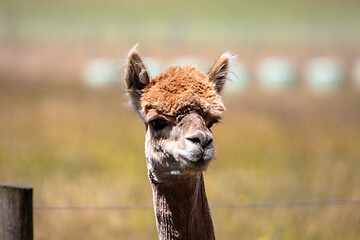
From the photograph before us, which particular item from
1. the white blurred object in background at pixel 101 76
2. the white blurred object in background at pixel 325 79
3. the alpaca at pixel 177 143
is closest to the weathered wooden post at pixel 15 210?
the alpaca at pixel 177 143

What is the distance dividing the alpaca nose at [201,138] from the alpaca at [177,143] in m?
0.08

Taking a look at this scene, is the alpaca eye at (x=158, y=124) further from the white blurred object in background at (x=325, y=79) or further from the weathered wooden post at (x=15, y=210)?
the white blurred object in background at (x=325, y=79)

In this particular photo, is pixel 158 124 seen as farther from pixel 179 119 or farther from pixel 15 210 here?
pixel 15 210

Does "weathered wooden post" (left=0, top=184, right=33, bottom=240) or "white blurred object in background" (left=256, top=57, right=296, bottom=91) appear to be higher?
"white blurred object in background" (left=256, top=57, right=296, bottom=91)

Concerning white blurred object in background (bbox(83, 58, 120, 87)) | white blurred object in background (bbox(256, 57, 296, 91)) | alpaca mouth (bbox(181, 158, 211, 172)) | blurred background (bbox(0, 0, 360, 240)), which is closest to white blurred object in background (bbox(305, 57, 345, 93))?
blurred background (bbox(0, 0, 360, 240))

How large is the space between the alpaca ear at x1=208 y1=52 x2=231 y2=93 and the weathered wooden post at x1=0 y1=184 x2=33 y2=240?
178cm

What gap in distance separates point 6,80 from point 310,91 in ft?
42.6

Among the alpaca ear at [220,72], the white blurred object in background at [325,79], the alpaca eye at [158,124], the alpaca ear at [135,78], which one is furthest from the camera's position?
the white blurred object in background at [325,79]

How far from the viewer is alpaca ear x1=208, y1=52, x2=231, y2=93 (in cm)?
495

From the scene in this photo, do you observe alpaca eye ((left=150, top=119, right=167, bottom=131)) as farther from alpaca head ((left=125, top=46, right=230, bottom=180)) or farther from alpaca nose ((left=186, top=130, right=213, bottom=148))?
alpaca nose ((left=186, top=130, right=213, bottom=148))

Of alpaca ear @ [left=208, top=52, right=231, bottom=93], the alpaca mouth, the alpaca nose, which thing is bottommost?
the alpaca mouth

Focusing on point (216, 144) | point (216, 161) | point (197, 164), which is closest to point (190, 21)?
point (216, 144)

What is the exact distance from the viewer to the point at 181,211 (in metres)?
4.51

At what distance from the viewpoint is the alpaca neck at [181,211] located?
450 cm
